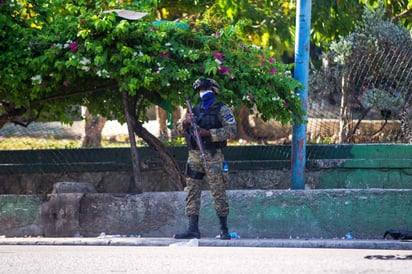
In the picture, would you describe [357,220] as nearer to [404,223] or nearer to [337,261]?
[404,223]

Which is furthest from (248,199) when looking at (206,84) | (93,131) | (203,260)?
(93,131)

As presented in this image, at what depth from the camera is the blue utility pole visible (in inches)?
399

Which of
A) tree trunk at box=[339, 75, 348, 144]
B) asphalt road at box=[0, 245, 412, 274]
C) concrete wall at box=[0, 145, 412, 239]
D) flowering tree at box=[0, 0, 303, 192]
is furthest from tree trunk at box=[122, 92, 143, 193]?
tree trunk at box=[339, 75, 348, 144]

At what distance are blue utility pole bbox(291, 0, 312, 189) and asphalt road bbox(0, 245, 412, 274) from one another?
1.71 m

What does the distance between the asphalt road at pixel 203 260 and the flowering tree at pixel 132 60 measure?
6.57 feet

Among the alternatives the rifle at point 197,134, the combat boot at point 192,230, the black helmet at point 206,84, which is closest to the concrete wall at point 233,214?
the combat boot at point 192,230

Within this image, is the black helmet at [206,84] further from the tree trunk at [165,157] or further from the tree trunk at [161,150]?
the tree trunk at [165,157]

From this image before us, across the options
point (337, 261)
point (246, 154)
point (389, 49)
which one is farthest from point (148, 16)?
point (337, 261)

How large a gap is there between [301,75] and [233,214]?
185cm

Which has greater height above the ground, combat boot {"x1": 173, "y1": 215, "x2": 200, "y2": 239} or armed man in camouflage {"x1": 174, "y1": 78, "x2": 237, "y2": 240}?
armed man in camouflage {"x1": 174, "y1": 78, "x2": 237, "y2": 240}

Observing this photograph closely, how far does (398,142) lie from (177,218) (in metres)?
3.32

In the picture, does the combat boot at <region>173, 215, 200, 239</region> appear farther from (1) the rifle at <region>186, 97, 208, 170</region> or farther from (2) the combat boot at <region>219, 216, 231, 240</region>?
(1) the rifle at <region>186, 97, 208, 170</region>

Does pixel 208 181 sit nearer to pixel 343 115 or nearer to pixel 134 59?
pixel 134 59

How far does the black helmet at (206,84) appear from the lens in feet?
30.2
